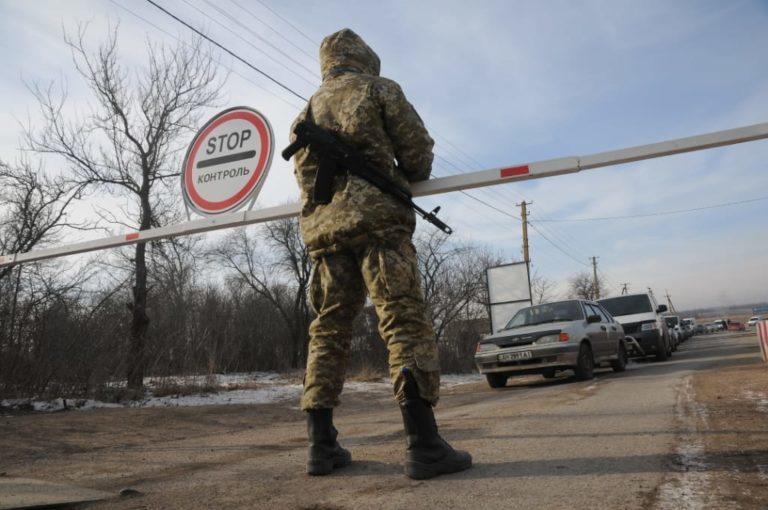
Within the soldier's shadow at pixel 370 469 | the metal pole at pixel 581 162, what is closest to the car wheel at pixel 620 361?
the metal pole at pixel 581 162

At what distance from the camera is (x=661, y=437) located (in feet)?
10.6

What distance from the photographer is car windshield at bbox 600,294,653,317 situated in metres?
15.3

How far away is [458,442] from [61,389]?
238 inches

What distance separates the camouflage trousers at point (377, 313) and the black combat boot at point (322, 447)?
0.23 feet

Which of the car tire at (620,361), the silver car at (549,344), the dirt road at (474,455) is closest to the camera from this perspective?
the dirt road at (474,455)

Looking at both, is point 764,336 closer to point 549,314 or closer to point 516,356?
point 549,314

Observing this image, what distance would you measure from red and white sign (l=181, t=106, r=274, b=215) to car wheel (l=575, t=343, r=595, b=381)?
6.86m

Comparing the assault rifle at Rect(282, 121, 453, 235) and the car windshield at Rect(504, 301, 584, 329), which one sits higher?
the assault rifle at Rect(282, 121, 453, 235)

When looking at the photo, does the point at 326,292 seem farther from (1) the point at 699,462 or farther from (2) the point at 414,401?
(1) the point at 699,462

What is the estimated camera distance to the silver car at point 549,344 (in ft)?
29.8

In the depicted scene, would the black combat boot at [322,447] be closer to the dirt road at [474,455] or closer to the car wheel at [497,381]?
the dirt road at [474,455]

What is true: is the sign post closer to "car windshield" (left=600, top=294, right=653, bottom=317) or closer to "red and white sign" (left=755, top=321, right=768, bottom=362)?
"car windshield" (left=600, top=294, right=653, bottom=317)

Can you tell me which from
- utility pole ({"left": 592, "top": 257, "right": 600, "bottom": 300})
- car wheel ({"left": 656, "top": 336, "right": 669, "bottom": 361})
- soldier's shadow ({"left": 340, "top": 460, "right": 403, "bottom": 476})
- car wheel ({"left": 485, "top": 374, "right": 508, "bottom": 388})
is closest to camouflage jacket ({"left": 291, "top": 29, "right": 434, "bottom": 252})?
soldier's shadow ({"left": 340, "top": 460, "right": 403, "bottom": 476})

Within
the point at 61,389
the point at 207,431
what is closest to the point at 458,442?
the point at 207,431
